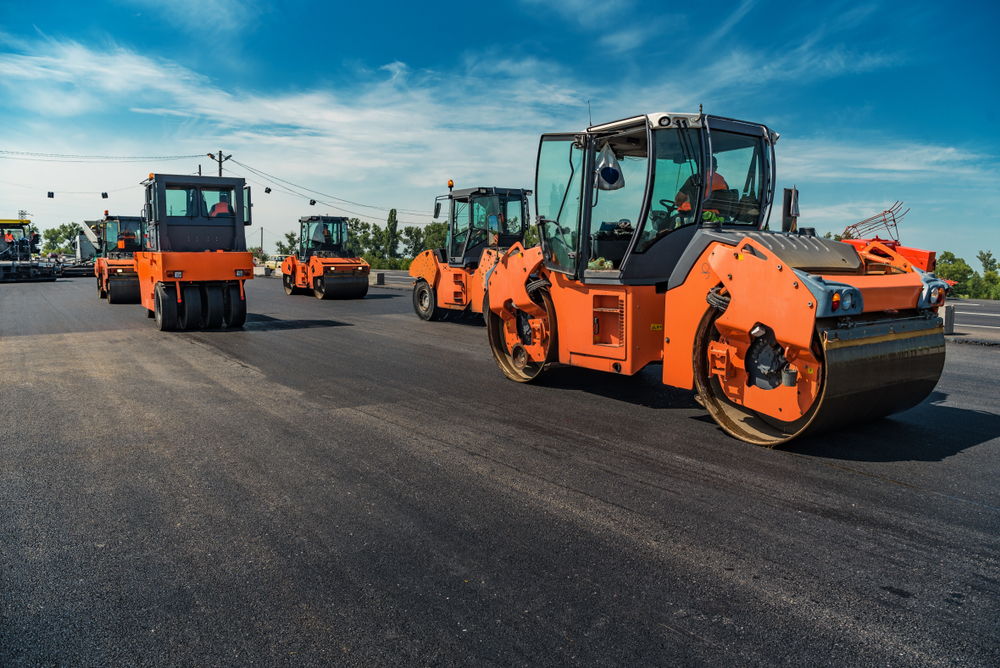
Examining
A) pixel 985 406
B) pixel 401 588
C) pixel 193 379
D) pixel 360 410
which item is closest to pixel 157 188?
pixel 193 379

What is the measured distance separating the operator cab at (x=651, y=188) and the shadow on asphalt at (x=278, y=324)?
8.07 meters

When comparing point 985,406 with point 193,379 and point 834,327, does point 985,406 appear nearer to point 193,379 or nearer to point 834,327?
point 834,327

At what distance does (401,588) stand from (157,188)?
12.1 meters

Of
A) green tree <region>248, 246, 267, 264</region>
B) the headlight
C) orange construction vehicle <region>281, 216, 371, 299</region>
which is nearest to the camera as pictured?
the headlight

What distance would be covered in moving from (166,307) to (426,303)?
537cm

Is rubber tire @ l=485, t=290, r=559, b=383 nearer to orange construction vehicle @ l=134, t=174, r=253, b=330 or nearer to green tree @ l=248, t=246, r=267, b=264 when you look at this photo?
orange construction vehicle @ l=134, t=174, r=253, b=330

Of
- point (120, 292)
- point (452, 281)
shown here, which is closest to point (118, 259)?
point (120, 292)

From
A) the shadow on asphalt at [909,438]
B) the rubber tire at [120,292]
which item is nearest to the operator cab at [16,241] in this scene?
the rubber tire at [120,292]

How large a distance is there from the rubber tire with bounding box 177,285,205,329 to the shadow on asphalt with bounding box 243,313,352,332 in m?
0.88

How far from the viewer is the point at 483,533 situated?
12.2ft

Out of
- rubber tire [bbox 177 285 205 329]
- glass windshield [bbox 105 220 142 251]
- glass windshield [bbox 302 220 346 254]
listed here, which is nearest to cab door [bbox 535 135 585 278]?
rubber tire [bbox 177 285 205 329]

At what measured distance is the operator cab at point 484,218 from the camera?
14086mm

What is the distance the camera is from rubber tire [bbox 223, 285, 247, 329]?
13.4 metres

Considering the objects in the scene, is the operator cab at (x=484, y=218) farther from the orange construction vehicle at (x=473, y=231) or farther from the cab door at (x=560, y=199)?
the cab door at (x=560, y=199)
